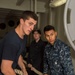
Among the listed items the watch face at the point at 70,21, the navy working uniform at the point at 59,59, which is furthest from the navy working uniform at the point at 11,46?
the navy working uniform at the point at 59,59

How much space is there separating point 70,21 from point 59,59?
1.93 ft

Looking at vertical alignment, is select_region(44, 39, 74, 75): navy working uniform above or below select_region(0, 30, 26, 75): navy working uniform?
below

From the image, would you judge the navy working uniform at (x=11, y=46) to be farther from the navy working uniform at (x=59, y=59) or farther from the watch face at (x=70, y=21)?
the navy working uniform at (x=59, y=59)

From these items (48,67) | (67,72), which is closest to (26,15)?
(67,72)

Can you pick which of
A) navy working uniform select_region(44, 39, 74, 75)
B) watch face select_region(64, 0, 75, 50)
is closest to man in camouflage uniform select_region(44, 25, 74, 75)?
navy working uniform select_region(44, 39, 74, 75)

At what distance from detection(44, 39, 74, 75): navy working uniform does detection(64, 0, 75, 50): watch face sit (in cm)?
45

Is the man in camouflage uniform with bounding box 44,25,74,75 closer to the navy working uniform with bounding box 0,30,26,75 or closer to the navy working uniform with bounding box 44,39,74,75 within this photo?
the navy working uniform with bounding box 44,39,74,75

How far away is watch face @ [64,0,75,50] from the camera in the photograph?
1435mm

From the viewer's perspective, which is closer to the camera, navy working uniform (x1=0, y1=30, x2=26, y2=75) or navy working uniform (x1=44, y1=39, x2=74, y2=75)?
navy working uniform (x1=0, y1=30, x2=26, y2=75)

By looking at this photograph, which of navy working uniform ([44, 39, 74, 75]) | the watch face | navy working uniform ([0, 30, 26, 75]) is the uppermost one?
the watch face

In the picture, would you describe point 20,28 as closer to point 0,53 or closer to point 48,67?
point 0,53

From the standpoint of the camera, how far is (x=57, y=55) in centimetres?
195

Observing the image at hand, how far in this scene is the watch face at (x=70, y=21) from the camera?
4.71ft

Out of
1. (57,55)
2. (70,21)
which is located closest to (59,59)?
(57,55)
